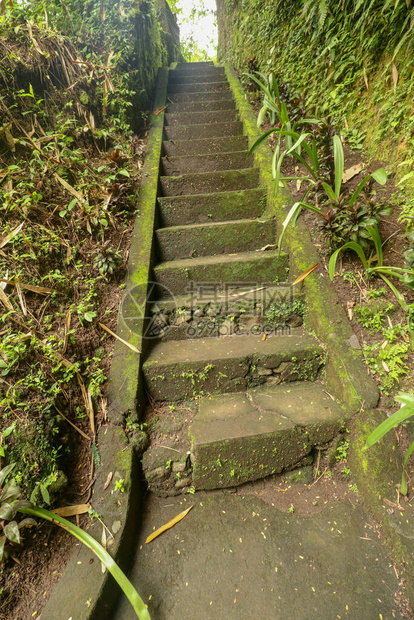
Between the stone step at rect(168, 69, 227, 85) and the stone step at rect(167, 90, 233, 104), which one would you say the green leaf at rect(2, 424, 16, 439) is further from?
the stone step at rect(168, 69, 227, 85)

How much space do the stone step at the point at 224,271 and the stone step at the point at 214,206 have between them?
609 mm

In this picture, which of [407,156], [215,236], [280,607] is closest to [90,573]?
[280,607]

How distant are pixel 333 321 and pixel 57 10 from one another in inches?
162

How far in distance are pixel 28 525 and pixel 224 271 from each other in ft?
5.96

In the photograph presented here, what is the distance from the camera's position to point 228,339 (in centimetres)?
201

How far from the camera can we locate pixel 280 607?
115 cm

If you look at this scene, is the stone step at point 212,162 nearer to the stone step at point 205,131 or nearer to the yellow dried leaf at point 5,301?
the stone step at point 205,131

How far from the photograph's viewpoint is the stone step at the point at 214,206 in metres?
2.60

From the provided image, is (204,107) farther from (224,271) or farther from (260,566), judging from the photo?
(260,566)

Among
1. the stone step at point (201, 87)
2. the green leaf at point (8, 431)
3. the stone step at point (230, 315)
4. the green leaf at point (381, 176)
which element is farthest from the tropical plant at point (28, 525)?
the stone step at point (201, 87)

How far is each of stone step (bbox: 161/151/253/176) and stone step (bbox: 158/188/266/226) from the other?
674mm

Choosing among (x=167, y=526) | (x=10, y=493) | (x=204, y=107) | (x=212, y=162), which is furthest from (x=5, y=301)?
(x=204, y=107)

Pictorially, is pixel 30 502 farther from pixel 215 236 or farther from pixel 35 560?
pixel 215 236

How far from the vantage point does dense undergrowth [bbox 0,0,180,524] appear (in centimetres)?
144
